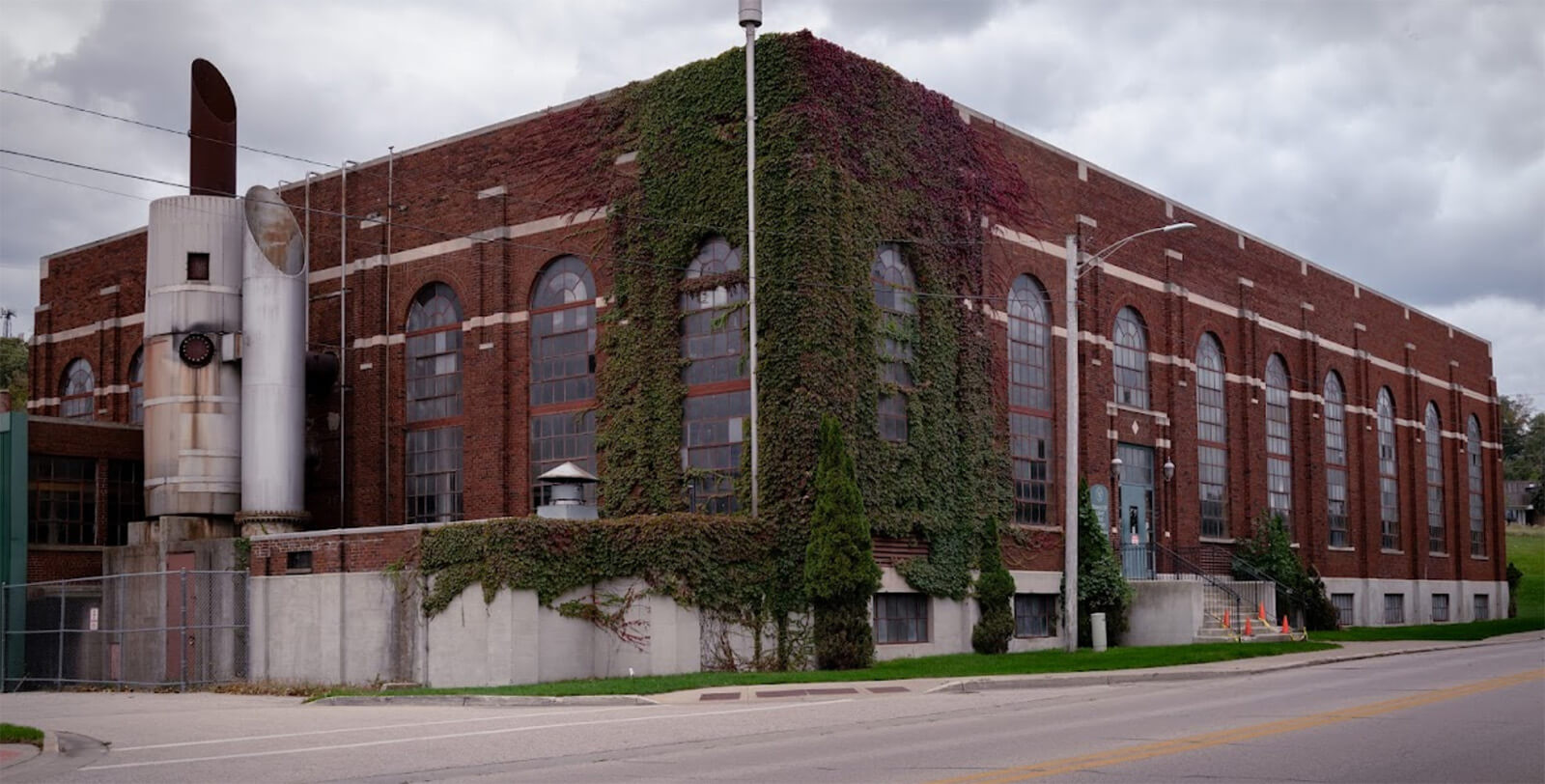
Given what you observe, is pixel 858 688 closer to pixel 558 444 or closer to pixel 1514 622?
pixel 558 444

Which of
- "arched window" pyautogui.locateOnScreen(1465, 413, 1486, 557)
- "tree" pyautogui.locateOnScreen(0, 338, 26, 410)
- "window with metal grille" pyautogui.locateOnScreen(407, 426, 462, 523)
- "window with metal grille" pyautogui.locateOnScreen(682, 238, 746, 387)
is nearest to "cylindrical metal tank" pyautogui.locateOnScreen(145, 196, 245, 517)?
"window with metal grille" pyautogui.locateOnScreen(407, 426, 462, 523)

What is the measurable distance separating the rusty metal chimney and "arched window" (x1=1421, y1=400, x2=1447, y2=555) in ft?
152

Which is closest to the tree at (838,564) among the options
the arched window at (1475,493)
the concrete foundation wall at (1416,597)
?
the concrete foundation wall at (1416,597)

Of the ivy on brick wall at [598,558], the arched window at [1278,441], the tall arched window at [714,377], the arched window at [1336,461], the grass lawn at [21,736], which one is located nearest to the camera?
the grass lawn at [21,736]

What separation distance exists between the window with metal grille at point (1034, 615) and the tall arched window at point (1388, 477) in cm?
2454

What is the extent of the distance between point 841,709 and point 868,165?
15.7 meters

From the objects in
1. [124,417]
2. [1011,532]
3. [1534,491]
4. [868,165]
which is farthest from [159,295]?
[1534,491]

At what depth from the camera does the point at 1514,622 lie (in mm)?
49469

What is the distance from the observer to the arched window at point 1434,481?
6300 cm

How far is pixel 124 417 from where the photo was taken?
4744 cm

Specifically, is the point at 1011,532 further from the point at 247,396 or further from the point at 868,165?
the point at 247,396

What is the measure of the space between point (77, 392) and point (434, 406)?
17.0 meters

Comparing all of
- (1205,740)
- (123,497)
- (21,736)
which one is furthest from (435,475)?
(1205,740)

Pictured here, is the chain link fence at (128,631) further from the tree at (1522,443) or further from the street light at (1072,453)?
the tree at (1522,443)
